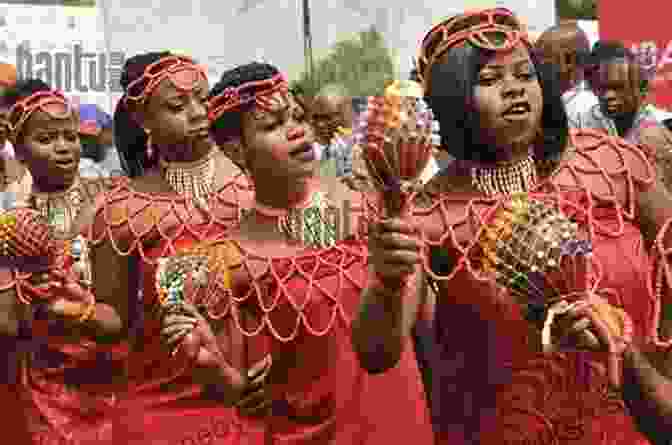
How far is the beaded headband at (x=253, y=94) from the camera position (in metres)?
4.62

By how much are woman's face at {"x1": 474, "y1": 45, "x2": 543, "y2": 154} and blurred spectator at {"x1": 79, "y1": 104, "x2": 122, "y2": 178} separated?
4.33 metres

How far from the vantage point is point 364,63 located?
3.96m

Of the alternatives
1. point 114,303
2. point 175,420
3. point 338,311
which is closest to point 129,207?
point 114,303

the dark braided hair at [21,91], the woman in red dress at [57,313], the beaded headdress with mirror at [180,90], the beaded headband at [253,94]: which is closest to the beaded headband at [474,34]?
the beaded headband at [253,94]

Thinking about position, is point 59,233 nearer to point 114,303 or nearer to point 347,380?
point 114,303

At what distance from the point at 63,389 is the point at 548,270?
3415 mm

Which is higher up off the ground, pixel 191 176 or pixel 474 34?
pixel 474 34

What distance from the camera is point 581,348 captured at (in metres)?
3.20

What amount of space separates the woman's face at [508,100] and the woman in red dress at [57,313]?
1507mm

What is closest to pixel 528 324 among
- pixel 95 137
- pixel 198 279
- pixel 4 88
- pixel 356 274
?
pixel 356 274

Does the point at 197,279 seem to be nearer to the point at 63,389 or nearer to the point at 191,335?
the point at 191,335

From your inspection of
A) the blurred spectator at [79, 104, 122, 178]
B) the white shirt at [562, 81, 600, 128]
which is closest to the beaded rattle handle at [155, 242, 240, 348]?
the white shirt at [562, 81, 600, 128]

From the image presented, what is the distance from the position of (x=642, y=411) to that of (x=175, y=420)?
2.38 meters

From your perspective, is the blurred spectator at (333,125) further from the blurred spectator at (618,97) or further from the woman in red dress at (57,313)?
the blurred spectator at (618,97)
